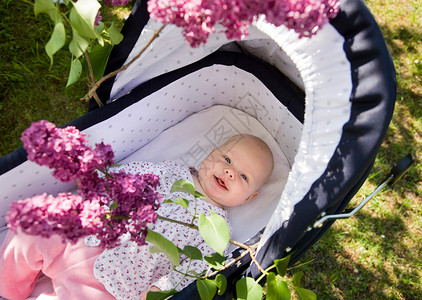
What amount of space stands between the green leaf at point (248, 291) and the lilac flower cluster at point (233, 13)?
0.69 meters

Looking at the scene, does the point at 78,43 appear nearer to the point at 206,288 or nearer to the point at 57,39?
the point at 57,39

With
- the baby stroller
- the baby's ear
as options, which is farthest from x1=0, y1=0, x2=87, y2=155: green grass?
the baby's ear

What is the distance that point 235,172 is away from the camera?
1.67 m

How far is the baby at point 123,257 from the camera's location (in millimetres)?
1403

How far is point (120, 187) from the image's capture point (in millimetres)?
915

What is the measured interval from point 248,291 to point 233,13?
0.75 metres

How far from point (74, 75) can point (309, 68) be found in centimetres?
71

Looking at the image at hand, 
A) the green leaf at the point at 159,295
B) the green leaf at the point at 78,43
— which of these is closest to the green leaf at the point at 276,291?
the green leaf at the point at 159,295

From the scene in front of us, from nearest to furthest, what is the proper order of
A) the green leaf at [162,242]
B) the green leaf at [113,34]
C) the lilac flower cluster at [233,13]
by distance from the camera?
1. the lilac flower cluster at [233,13]
2. the green leaf at [162,242]
3. the green leaf at [113,34]

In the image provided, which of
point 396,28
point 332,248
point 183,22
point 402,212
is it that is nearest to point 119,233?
point 183,22

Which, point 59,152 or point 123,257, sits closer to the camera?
point 59,152

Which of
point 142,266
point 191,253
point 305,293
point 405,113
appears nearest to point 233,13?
point 191,253

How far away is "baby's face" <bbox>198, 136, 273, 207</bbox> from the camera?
1674mm

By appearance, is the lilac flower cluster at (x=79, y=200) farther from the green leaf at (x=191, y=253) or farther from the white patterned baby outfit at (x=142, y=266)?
the white patterned baby outfit at (x=142, y=266)
